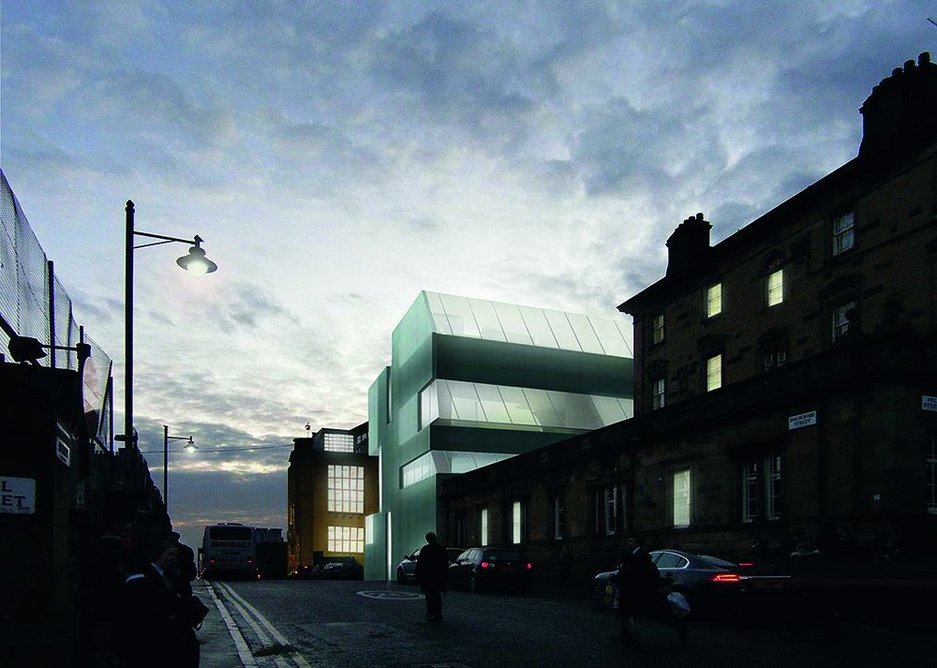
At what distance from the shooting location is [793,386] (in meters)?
25.9

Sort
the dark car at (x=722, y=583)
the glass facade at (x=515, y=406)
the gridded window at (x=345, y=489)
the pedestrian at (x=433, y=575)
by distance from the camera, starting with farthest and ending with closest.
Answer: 1. the gridded window at (x=345, y=489)
2. the glass facade at (x=515, y=406)
3. the pedestrian at (x=433, y=575)
4. the dark car at (x=722, y=583)

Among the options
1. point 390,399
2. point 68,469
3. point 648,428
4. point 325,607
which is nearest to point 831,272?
point 648,428

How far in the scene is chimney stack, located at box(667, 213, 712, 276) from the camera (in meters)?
39.8

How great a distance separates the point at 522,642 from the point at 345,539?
84.7 metres

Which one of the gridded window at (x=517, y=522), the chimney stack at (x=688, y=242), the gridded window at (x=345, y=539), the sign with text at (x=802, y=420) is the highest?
the chimney stack at (x=688, y=242)

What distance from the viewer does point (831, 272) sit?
3086 centimetres

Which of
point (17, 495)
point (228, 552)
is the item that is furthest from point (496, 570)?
point (17, 495)

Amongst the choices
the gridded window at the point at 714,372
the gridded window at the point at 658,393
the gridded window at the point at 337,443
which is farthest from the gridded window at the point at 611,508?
the gridded window at the point at 337,443

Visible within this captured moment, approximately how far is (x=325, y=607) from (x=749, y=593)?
29.4 feet

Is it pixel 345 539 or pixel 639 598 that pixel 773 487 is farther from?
pixel 345 539

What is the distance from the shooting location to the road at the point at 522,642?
11673 millimetres

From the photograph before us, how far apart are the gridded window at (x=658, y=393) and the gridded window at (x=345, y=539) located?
5977 centimetres

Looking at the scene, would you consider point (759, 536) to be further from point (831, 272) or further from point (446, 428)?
point (446, 428)

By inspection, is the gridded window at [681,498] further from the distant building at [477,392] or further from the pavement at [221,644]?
the distant building at [477,392]
